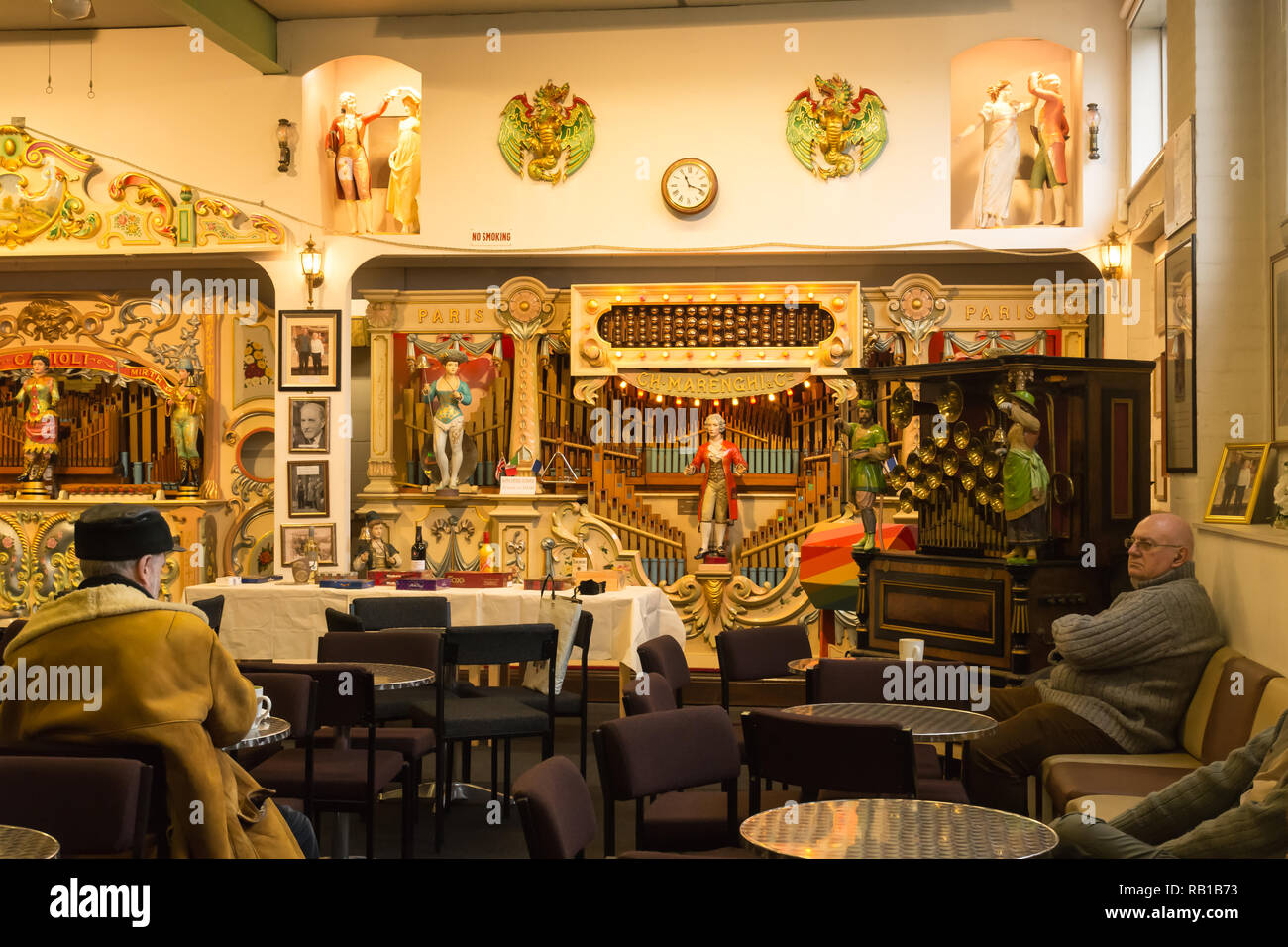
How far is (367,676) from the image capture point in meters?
4.44

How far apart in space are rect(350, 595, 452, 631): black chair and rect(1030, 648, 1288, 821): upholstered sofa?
326 cm

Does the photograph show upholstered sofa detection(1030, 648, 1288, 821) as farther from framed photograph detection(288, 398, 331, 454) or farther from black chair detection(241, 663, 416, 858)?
framed photograph detection(288, 398, 331, 454)

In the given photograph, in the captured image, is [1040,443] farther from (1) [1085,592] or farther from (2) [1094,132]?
(2) [1094,132]

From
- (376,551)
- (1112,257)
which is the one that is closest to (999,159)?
(1112,257)

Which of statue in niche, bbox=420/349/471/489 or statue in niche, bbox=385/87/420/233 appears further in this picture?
statue in niche, bbox=385/87/420/233

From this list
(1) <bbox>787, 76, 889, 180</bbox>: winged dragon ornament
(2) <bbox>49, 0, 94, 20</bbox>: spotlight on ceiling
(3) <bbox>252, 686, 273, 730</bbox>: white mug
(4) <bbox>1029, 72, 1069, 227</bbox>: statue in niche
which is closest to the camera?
(3) <bbox>252, 686, 273, 730</bbox>: white mug

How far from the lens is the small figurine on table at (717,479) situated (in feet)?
31.9

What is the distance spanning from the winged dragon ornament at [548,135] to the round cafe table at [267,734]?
6.44 meters

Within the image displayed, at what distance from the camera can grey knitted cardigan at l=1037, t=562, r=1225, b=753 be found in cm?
479

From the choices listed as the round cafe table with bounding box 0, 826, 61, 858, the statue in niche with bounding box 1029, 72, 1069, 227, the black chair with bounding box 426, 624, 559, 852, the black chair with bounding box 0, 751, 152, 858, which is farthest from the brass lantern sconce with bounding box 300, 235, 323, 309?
the round cafe table with bounding box 0, 826, 61, 858

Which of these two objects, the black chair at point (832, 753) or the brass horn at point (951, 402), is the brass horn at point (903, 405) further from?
the black chair at point (832, 753)

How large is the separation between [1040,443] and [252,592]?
15.7 ft

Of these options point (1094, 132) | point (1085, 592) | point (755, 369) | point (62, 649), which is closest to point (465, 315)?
point (755, 369)
